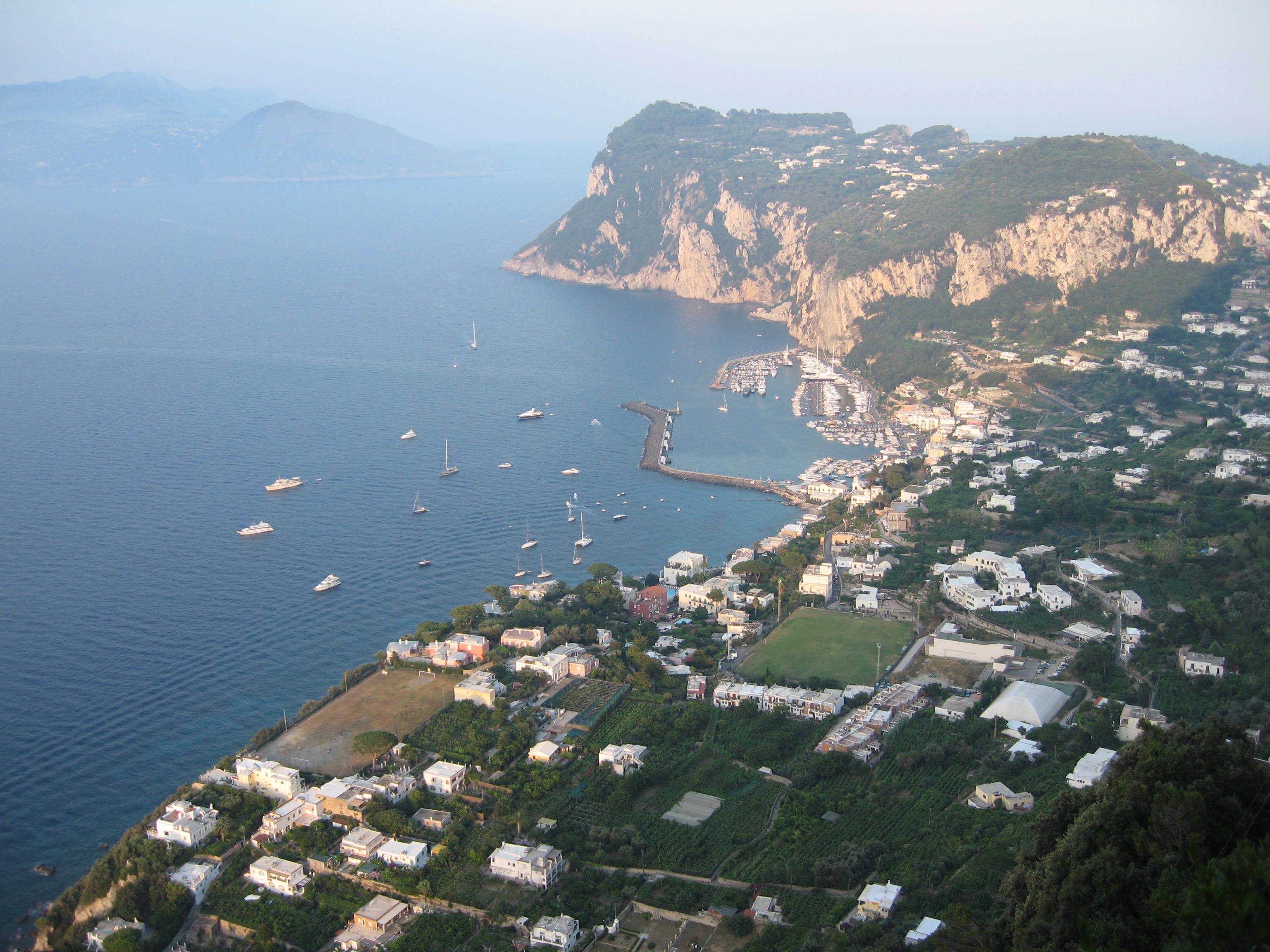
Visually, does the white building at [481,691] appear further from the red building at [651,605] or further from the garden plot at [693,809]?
the red building at [651,605]

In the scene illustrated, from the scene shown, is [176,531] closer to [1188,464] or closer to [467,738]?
[467,738]

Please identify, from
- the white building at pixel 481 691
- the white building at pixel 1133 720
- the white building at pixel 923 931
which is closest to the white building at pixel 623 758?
the white building at pixel 481 691

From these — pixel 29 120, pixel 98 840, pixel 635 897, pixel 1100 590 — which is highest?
pixel 29 120

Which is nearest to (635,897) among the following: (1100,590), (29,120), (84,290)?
(1100,590)

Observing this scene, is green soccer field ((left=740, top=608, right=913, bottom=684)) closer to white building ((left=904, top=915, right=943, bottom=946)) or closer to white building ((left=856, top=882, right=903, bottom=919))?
white building ((left=856, top=882, right=903, bottom=919))

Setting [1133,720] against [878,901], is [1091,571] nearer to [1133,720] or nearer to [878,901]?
[1133,720]

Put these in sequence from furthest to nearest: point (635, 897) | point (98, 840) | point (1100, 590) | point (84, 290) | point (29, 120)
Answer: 1. point (29, 120)
2. point (84, 290)
3. point (1100, 590)
4. point (98, 840)
5. point (635, 897)

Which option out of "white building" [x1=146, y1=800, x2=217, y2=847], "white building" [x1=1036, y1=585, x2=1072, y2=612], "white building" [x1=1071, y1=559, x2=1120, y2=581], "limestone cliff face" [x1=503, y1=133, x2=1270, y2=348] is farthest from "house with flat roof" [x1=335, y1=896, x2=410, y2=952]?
"limestone cliff face" [x1=503, y1=133, x2=1270, y2=348]
